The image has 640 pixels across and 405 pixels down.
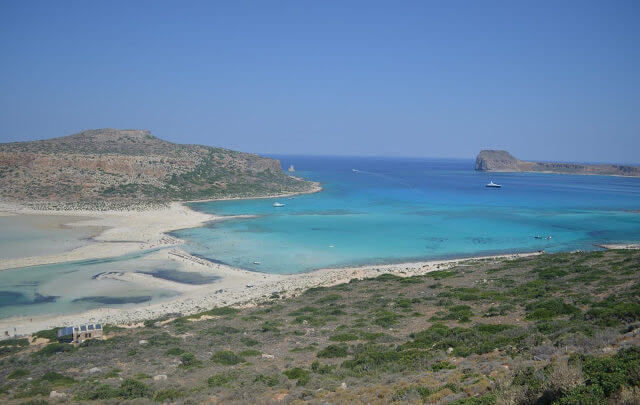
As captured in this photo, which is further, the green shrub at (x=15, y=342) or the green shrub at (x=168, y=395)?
the green shrub at (x=15, y=342)

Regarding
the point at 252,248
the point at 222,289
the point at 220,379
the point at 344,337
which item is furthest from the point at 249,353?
the point at 252,248

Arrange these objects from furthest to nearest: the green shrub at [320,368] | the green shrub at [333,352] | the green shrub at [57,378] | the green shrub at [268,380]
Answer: the green shrub at [333,352]
the green shrub at [57,378]
the green shrub at [320,368]
the green shrub at [268,380]

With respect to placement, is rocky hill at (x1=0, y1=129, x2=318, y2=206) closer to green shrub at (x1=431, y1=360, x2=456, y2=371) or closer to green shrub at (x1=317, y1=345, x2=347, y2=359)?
green shrub at (x1=317, y1=345, x2=347, y2=359)

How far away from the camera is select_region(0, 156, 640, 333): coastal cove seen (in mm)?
26094

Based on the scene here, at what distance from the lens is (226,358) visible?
14.2 meters

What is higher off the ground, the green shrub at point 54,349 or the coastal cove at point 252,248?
the green shrub at point 54,349

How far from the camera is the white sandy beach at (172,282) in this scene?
22.6m

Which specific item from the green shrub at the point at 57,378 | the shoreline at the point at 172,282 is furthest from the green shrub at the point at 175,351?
the shoreline at the point at 172,282

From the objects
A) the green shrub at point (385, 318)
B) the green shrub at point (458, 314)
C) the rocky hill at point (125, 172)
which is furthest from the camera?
the rocky hill at point (125, 172)

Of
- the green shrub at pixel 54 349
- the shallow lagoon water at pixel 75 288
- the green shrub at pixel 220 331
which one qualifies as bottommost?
the shallow lagoon water at pixel 75 288

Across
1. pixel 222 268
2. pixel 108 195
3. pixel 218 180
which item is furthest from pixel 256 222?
pixel 218 180

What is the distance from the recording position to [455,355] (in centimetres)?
1222

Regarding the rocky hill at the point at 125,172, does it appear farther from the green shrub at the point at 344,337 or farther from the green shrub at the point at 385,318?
the green shrub at the point at 344,337

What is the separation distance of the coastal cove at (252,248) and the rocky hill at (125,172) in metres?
9.04
